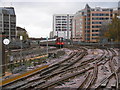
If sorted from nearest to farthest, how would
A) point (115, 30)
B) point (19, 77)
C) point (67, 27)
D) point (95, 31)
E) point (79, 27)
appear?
point (19, 77)
point (115, 30)
point (95, 31)
point (79, 27)
point (67, 27)

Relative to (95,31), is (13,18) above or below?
above

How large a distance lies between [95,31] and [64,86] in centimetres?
6486

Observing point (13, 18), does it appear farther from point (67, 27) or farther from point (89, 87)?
point (89, 87)

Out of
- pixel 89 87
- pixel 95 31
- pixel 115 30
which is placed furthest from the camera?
pixel 95 31

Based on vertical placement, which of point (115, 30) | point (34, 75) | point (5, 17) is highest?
→ point (5, 17)

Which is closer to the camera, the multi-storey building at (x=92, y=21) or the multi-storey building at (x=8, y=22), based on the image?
the multi-storey building at (x=8, y=22)

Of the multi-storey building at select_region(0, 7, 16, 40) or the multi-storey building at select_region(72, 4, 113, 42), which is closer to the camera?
the multi-storey building at select_region(0, 7, 16, 40)

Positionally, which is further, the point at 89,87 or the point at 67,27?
the point at 67,27

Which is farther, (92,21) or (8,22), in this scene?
(92,21)

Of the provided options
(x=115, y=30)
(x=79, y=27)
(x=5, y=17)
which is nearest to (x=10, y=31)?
(x=5, y=17)

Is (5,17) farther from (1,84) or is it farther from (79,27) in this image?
(1,84)

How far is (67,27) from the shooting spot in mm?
116500

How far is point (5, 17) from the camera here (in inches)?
2618

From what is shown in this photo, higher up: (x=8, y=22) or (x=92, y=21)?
(x=92, y=21)
